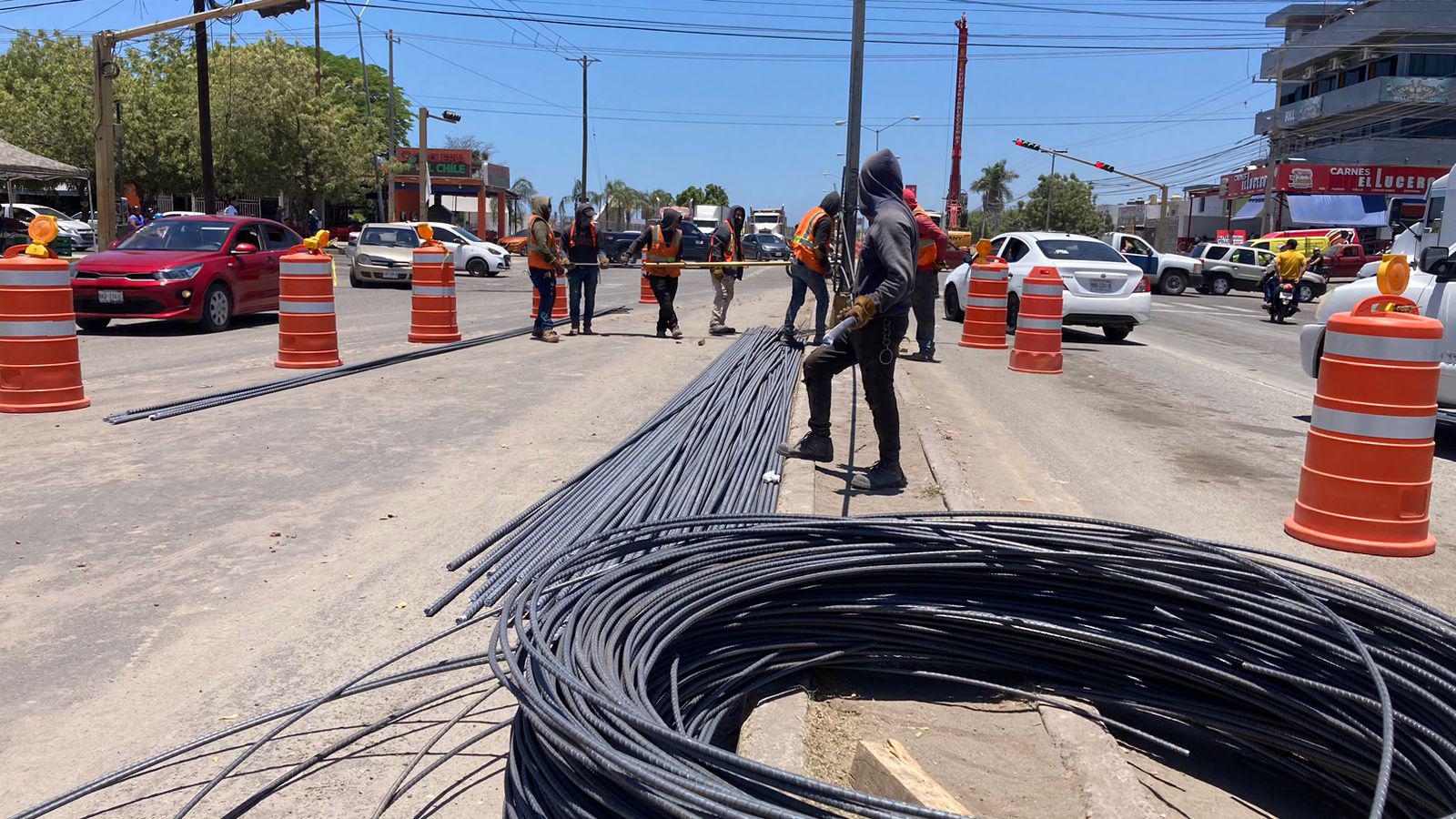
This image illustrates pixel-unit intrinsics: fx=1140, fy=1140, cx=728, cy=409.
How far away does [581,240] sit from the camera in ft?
48.4

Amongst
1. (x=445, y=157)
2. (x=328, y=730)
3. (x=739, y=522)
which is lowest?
(x=328, y=730)

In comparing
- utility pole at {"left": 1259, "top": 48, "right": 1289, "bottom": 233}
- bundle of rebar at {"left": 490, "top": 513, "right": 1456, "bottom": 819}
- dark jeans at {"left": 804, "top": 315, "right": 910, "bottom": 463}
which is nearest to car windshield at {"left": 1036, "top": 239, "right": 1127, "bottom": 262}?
dark jeans at {"left": 804, "top": 315, "right": 910, "bottom": 463}

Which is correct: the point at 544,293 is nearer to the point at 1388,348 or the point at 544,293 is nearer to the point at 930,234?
the point at 930,234

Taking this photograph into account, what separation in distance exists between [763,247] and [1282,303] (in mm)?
31356

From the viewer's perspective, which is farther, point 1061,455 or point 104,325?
point 104,325

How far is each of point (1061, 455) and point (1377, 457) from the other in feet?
8.68

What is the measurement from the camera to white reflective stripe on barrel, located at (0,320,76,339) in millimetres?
8422

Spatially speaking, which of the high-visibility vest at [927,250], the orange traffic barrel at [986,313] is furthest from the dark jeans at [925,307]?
the orange traffic barrel at [986,313]

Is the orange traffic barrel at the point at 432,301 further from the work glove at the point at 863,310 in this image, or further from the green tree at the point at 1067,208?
the green tree at the point at 1067,208

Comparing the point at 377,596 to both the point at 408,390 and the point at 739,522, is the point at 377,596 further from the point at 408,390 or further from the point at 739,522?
the point at 408,390

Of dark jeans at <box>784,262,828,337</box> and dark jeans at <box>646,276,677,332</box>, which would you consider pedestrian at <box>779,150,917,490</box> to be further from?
dark jeans at <box>646,276,677,332</box>

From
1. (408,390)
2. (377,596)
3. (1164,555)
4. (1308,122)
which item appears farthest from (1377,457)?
(1308,122)

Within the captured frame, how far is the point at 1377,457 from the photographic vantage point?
581 centimetres

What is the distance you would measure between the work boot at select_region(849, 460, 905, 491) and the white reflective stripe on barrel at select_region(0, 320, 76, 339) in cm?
615
